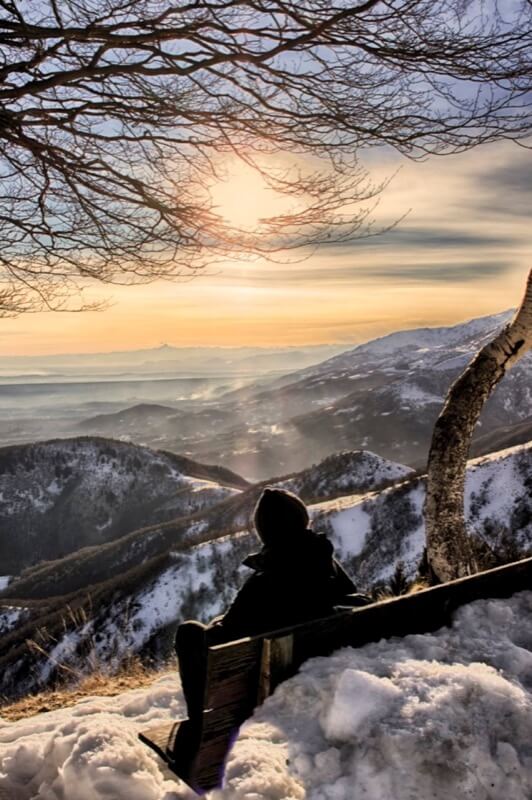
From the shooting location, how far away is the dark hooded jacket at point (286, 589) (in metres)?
3.54

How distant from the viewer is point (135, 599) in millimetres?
47875

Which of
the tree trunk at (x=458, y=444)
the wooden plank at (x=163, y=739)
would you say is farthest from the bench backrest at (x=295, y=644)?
the tree trunk at (x=458, y=444)

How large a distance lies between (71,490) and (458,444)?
379ft

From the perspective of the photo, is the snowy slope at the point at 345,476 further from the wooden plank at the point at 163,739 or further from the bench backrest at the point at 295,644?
the wooden plank at the point at 163,739

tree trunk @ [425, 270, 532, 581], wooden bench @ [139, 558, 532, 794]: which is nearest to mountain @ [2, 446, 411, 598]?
tree trunk @ [425, 270, 532, 581]

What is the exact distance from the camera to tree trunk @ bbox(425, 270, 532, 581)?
22.6 feet

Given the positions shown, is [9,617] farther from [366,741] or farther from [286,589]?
[366,741]

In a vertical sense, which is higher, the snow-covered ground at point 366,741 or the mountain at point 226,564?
the snow-covered ground at point 366,741

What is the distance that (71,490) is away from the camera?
379 feet

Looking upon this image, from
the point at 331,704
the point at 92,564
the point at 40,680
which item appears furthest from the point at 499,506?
the point at 92,564

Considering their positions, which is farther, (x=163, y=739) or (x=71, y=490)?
(x=71, y=490)

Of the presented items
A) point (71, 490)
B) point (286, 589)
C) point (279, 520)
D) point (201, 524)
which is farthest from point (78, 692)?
point (71, 490)

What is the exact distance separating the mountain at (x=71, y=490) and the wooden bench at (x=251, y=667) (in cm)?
10936

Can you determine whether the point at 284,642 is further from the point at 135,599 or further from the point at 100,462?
A: the point at 100,462
